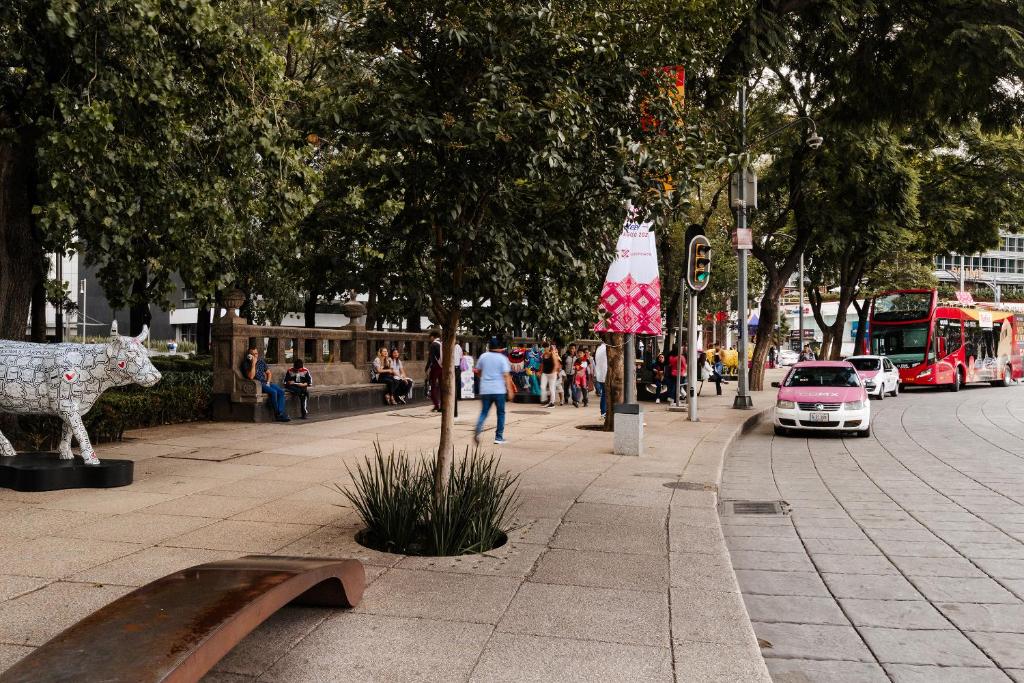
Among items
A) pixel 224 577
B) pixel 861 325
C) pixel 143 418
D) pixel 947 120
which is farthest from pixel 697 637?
pixel 861 325

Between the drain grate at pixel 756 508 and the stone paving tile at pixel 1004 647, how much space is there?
3.80 m

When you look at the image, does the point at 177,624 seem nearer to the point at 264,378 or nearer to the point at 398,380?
the point at 264,378

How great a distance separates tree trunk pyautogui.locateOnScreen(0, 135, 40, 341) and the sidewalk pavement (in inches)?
95.0

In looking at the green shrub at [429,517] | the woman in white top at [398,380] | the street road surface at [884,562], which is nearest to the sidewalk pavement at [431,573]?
the green shrub at [429,517]

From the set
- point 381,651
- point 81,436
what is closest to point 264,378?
point 81,436

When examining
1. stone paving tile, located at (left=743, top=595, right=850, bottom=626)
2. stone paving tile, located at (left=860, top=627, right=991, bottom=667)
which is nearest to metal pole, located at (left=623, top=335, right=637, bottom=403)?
stone paving tile, located at (left=743, top=595, right=850, bottom=626)

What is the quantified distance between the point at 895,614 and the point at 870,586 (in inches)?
26.1

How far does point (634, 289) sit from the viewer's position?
13.6 metres

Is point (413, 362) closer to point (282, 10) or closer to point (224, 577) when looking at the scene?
point (282, 10)

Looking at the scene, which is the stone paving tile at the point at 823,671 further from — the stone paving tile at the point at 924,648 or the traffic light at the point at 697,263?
the traffic light at the point at 697,263

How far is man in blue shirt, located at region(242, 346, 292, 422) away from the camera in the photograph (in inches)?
626

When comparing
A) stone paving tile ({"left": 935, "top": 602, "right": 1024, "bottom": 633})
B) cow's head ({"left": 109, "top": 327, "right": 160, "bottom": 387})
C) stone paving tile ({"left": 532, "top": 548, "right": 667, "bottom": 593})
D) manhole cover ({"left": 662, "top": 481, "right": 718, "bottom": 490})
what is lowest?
stone paving tile ({"left": 935, "top": 602, "right": 1024, "bottom": 633})

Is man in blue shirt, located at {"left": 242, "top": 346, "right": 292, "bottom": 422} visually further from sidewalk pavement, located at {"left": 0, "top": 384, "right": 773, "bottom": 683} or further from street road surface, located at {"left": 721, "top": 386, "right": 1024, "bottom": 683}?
street road surface, located at {"left": 721, "top": 386, "right": 1024, "bottom": 683}

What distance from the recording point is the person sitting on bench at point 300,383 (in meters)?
16.9
